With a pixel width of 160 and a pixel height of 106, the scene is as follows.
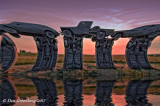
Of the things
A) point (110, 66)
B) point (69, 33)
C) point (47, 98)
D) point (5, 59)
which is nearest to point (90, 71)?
point (110, 66)

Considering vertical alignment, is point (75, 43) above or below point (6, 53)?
above

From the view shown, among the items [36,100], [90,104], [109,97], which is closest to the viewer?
[90,104]

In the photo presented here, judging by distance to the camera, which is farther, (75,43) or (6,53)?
(75,43)

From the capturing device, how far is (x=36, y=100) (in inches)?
273

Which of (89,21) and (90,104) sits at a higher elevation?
(89,21)

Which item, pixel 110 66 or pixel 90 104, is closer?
pixel 90 104

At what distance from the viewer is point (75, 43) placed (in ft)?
60.3

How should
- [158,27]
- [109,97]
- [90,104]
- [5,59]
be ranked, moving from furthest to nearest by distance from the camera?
1. [158,27]
2. [5,59]
3. [109,97]
4. [90,104]

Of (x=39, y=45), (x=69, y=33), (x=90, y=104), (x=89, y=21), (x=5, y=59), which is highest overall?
(x=89, y=21)

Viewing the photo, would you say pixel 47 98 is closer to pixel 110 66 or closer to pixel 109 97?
pixel 109 97

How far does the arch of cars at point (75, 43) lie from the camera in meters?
17.1

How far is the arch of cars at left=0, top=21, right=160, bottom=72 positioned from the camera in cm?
1708

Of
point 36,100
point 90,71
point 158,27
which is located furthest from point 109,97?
point 158,27

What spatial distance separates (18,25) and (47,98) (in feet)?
41.9
